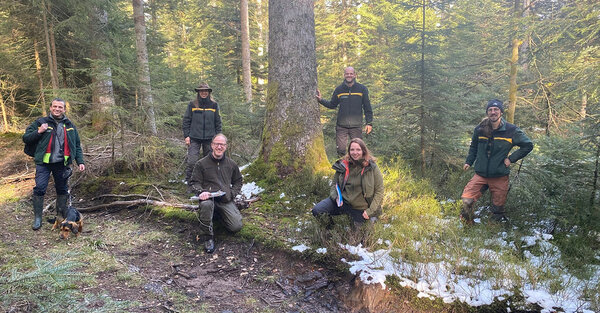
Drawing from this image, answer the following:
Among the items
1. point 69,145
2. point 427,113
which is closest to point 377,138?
point 427,113

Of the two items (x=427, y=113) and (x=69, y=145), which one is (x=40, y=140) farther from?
(x=427, y=113)

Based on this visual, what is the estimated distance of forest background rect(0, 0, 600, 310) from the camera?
5.02 m

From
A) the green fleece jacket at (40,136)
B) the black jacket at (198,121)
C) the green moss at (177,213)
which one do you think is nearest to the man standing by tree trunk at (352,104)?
the black jacket at (198,121)

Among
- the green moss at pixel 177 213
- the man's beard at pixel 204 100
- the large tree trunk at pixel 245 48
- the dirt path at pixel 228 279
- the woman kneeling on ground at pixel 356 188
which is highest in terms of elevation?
the large tree trunk at pixel 245 48

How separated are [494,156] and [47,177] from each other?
7404 mm

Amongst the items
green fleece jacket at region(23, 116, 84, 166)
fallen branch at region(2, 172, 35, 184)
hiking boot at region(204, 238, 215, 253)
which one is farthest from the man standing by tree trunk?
fallen branch at region(2, 172, 35, 184)

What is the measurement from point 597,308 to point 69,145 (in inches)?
292

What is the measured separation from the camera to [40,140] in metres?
4.87

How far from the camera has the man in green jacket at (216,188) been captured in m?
4.87

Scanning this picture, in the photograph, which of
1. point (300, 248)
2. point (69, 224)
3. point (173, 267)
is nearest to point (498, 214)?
point (300, 248)

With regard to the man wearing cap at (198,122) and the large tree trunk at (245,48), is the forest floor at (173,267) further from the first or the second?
the large tree trunk at (245,48)

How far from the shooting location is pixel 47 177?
197 inches

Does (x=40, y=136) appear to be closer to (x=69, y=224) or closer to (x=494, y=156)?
(x=69, y=224)

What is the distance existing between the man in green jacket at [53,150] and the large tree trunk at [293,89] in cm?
359
